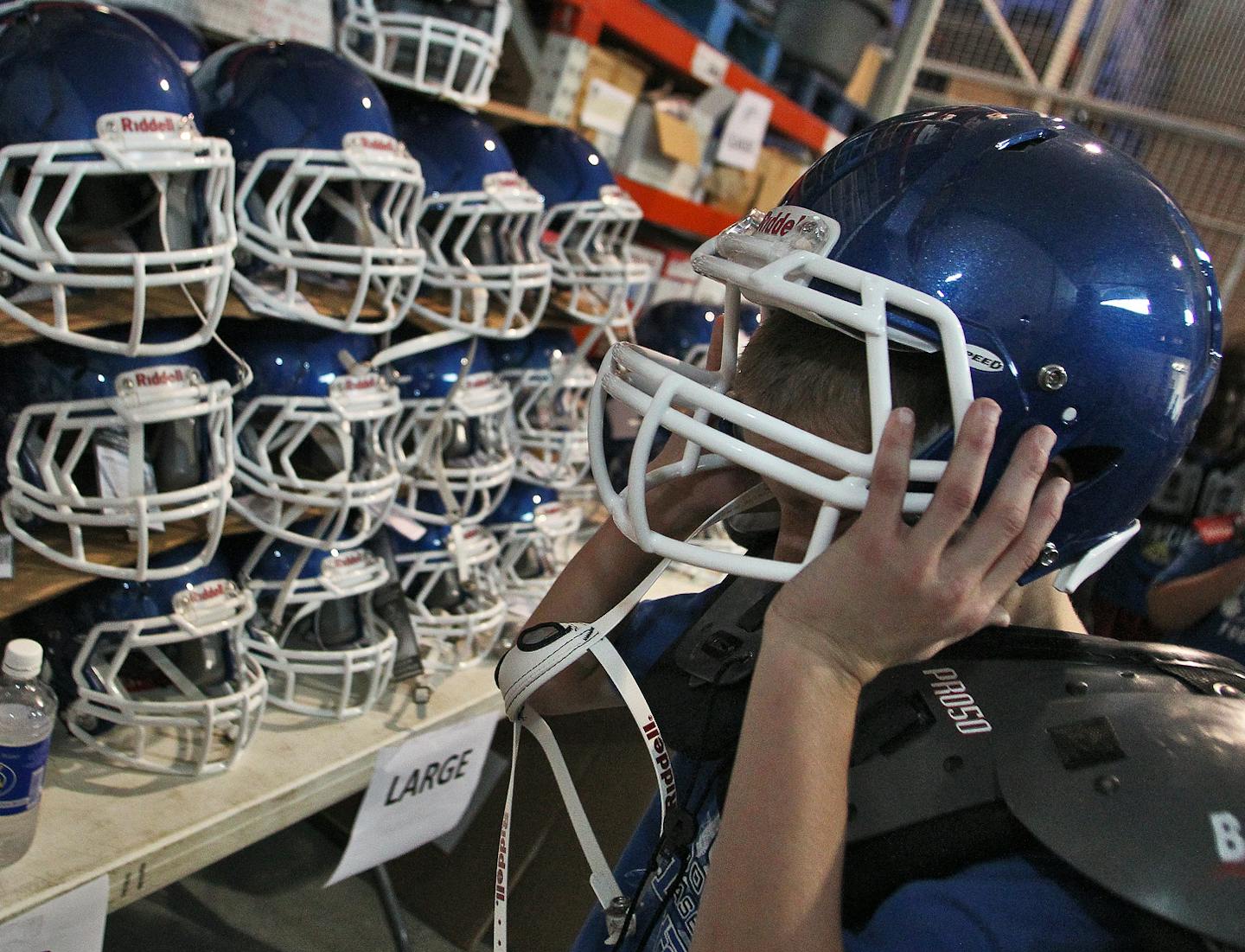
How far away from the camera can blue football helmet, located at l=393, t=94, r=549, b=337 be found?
5.16 ft

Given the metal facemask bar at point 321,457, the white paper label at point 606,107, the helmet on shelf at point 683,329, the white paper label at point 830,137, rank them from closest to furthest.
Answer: the metal facemask bar at point 321,457, the white paper label at point 606,107, the helmet on shelf at point 683,329, the white paper label at point 830,137

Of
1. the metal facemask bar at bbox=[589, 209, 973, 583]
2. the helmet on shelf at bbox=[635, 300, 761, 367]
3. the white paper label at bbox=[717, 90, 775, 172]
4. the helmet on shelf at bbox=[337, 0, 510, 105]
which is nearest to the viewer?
the metal facemask bar at bbox=[589, 209, 973, 583]

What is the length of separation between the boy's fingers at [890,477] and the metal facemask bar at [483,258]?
3.49ft

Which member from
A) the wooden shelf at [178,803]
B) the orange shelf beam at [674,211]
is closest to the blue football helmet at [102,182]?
the wooden shelf at [178,803]

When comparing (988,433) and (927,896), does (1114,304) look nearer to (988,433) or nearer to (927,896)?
(988,433)

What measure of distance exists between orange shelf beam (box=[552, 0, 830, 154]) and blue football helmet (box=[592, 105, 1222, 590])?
132 cm

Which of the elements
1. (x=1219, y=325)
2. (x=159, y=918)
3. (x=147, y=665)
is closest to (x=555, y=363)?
(x=147, y=665)

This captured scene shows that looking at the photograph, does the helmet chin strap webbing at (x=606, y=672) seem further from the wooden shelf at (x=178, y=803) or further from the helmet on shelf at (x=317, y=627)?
the helmet on shelf at (x=317, y=627)

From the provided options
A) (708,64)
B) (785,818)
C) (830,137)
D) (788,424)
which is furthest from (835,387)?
(830,137)

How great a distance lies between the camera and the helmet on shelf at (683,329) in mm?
2348

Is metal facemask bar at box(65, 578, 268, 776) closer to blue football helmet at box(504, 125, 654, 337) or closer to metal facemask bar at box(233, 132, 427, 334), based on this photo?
metal facemask bar at box(233, 132, 427, 334)

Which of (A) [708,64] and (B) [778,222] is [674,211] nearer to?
(A) [708,64]

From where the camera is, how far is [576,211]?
1.80m

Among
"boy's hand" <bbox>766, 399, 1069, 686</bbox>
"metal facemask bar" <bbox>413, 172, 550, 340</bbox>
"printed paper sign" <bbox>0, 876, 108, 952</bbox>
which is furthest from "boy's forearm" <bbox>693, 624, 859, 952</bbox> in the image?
"metal facemask bar" <bbox>413, 172, 550, 340</bbox>
